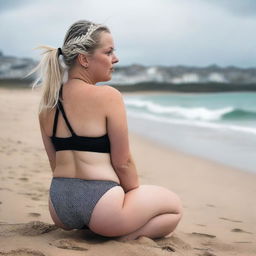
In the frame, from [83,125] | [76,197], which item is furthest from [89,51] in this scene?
[76,197]

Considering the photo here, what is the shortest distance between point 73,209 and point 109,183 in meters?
0.26

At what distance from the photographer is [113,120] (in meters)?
2.69

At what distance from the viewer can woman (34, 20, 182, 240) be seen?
8.87 feet

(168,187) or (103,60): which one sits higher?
A: (103,60)

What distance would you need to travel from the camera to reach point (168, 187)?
560 centimetres

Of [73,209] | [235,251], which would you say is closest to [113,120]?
[73,209]

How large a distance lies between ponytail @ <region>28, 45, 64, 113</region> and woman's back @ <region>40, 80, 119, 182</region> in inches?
2.3

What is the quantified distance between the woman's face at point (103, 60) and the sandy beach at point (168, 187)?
0.99 metres

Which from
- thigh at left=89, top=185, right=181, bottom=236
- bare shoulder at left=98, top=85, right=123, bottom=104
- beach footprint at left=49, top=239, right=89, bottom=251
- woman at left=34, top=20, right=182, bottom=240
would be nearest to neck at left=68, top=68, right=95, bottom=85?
woman at left=34, top=20, right=182, bottom=240

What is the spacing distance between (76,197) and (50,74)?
0.73 meters

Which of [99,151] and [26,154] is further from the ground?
[99,151]

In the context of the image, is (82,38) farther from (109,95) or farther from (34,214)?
(34,214)

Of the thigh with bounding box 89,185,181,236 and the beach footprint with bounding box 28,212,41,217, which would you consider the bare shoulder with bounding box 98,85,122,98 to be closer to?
the thigh with bounding box 89,185,181,236

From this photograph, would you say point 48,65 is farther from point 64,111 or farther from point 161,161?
point 161,161
